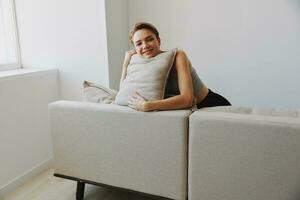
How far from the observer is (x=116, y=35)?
8.29ft

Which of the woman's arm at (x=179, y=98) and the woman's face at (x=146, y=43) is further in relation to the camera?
the woman's face at (x=146, y=43)

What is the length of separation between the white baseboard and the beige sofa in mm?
550

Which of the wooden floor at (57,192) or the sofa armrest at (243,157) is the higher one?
the sofa armrest at (243,157)

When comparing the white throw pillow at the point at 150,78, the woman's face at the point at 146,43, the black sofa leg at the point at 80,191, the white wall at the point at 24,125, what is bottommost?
the black sofa leg at the point at 80,191

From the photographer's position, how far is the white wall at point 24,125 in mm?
2064

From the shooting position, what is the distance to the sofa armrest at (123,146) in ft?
4.78

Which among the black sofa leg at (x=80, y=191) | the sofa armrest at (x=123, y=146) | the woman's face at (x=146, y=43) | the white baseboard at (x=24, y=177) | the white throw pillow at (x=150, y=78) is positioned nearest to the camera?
the sofa armrest at (x=123, y=146)

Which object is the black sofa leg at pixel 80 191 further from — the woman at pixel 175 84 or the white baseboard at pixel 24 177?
the woman at pixel 175 84

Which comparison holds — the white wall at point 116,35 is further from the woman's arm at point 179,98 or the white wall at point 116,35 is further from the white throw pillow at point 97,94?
the woman's arm at point 179,98

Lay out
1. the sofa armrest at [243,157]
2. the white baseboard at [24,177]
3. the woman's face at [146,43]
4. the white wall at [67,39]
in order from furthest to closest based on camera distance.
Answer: the white wall at [67,39], the white baseboard at [24,177], the woman's face at [146,43], the sofa armrest at [243,157]

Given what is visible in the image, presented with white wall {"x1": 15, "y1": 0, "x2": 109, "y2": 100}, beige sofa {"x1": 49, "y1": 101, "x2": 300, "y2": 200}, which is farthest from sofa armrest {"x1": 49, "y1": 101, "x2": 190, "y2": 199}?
white wall {"x1": 15, "y1": 0, "x2": 109, "y2": 100}

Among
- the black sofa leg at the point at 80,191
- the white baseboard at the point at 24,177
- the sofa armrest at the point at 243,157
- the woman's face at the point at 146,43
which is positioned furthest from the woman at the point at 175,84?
the white baseboard at the point at 24,177

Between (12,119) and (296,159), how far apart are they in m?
1.81

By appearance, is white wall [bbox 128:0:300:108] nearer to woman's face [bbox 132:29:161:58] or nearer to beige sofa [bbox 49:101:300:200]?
woman's face [bbox 132:29:161:58]
